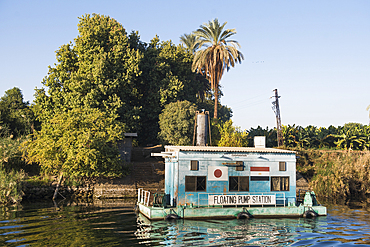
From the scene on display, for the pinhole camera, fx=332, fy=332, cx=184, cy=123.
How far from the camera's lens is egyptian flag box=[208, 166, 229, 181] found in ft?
72.8

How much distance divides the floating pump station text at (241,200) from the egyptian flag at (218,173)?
47.1 inches

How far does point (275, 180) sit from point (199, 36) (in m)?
37.7

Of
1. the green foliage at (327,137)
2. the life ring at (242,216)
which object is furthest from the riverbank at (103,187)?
the green foliage at (327,137)

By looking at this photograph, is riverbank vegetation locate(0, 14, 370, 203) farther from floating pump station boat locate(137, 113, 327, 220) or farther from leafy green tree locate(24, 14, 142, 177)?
floating pump station boat locate(137, 113, 327, 220)

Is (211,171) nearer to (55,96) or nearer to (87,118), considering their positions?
(87,118)

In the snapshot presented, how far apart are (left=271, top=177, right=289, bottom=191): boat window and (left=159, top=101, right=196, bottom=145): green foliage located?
22.3m

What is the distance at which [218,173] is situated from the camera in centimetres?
2231

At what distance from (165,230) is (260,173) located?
26.7 feet

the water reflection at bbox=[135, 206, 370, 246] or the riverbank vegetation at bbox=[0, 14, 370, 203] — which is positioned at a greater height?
the riverbank vegetation at bbox=[0, 14, 370, 203]

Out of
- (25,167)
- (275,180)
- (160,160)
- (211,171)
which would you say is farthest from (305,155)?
(25,167)

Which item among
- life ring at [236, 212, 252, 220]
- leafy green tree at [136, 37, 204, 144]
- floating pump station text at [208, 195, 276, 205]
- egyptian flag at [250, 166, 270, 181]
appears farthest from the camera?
leafy green tree at [136, 37, 204, 144]

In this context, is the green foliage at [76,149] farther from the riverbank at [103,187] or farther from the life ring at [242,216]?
the life ring at [242,216]

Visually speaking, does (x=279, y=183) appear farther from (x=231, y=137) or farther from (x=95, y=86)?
(x=95, y=86)

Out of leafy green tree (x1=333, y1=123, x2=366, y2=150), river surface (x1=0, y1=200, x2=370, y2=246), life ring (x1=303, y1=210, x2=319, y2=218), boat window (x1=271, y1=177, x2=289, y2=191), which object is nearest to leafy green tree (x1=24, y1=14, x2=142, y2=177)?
river surface (x1=0, y1=200, x2=370, y2=246)
